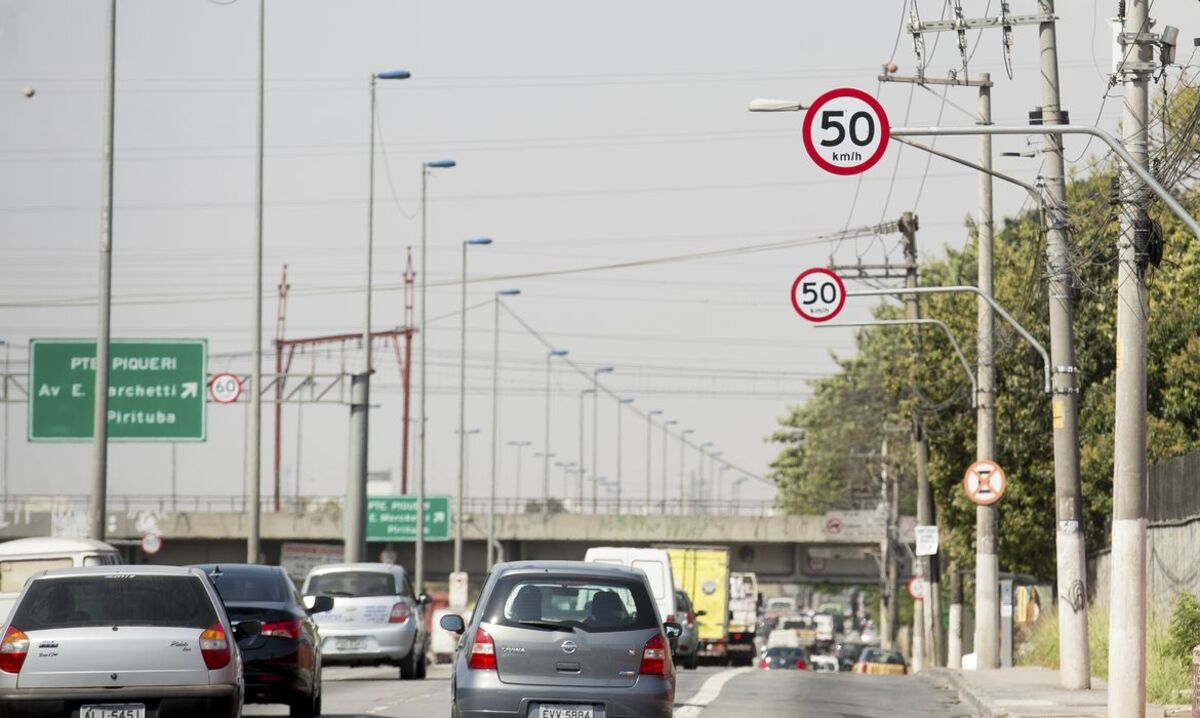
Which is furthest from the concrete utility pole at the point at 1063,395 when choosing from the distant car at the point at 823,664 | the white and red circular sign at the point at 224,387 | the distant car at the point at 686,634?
the distant car at the point at 823,664

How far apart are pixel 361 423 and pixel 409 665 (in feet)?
54.6

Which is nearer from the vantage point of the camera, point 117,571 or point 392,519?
point 117,571

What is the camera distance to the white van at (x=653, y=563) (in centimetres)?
3419

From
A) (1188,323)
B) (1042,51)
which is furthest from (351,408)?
(1042,51)

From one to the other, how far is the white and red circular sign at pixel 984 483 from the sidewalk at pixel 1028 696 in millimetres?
2949

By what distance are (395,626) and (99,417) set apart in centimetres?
571

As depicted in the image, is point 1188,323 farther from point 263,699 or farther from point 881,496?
point 881,496

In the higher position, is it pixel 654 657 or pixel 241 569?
pixel 241 569

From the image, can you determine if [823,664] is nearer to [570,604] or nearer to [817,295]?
[817,295]

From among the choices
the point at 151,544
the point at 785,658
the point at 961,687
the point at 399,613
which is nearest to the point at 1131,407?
the point at 961,687

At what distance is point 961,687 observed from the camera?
30.5m

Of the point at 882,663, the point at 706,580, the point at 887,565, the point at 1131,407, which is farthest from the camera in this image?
the point at 887,565

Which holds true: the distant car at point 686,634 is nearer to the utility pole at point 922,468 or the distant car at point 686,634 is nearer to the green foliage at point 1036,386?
the green foliage at point 1036,386

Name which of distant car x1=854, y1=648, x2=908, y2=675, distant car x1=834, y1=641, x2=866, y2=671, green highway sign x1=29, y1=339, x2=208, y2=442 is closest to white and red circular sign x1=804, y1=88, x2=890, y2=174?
green highway sign x1=29, y1=339, x2=208, y2=442
